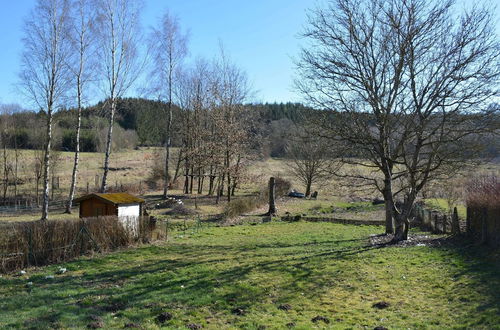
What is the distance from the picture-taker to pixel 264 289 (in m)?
10.7

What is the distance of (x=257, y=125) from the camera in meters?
44.5

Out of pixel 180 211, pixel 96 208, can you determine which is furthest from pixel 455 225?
pixel 180 211

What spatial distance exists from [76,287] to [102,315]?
7.97ft

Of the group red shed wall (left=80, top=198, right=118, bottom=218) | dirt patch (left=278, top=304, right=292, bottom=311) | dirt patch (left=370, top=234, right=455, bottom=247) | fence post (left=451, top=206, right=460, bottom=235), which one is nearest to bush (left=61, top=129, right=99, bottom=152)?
red shed wall (left=80, top=198, right=118, bottom=218)

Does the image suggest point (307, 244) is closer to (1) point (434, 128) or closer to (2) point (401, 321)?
(1) point (434, 128)

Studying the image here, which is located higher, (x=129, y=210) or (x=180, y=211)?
(x=129, y=210)

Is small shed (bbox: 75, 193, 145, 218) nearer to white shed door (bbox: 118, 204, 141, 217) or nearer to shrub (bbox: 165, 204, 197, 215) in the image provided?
white shed door (bbox: 118, 204, 141, 217)

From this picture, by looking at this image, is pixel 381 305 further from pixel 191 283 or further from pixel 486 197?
pixel 486 197

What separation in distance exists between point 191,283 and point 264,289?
75.6 inches

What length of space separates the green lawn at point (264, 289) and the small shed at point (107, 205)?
2.87 metres

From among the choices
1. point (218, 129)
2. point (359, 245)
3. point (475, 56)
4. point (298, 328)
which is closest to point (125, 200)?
point (359, 245)

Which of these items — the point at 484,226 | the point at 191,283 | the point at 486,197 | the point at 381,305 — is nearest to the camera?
the point at 381,305

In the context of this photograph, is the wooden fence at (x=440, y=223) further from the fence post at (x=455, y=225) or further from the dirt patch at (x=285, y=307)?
the dirt patch at (x=285, y=307)

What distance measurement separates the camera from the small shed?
17828mm
